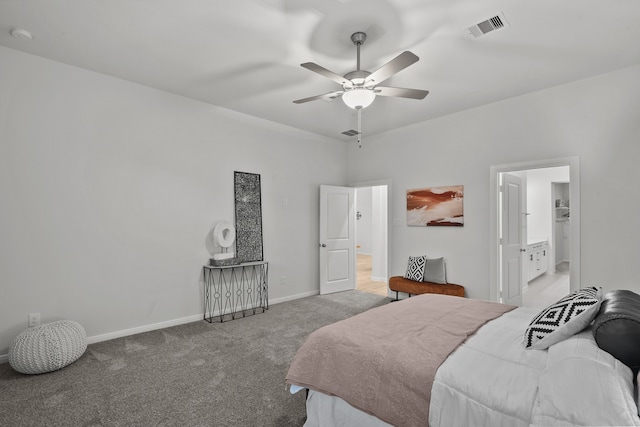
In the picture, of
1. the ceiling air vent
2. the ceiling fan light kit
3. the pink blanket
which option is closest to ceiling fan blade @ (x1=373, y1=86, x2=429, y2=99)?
the ceiling fan light kit

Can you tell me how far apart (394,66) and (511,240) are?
326cm

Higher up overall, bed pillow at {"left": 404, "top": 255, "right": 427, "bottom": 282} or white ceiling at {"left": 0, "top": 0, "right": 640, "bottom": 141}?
white ceiling at {"left": 0, "top": 0, "right": 640, "bottom": 141}

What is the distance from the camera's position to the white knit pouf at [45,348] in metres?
2.62

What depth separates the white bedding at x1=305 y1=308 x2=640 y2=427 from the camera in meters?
1.10

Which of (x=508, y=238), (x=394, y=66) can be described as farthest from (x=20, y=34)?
(x=508, y=238)

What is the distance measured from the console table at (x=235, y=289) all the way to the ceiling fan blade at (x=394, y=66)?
2.85 meters

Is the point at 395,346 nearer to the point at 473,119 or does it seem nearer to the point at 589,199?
the point at 589,199

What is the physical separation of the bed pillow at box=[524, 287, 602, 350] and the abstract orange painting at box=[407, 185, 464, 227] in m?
2.82

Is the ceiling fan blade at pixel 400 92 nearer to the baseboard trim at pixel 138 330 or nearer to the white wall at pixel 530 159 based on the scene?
the white wall at pixel 530 159

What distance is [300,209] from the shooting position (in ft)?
17.6

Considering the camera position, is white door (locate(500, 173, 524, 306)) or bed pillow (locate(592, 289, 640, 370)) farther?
white door (locate(500, 173, 524, 306))

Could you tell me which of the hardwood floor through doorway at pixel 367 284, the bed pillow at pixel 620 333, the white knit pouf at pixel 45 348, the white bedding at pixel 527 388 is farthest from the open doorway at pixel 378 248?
the white knit pouf at pixel 45 348

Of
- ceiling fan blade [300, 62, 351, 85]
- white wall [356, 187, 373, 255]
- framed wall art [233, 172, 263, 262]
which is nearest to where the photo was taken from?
ceiling fan blade [300, 62, 351, 85]

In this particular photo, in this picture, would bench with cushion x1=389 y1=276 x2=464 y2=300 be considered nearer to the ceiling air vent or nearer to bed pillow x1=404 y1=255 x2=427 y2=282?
bed pillow x1=404 y1=255 x2=427 y2=282
